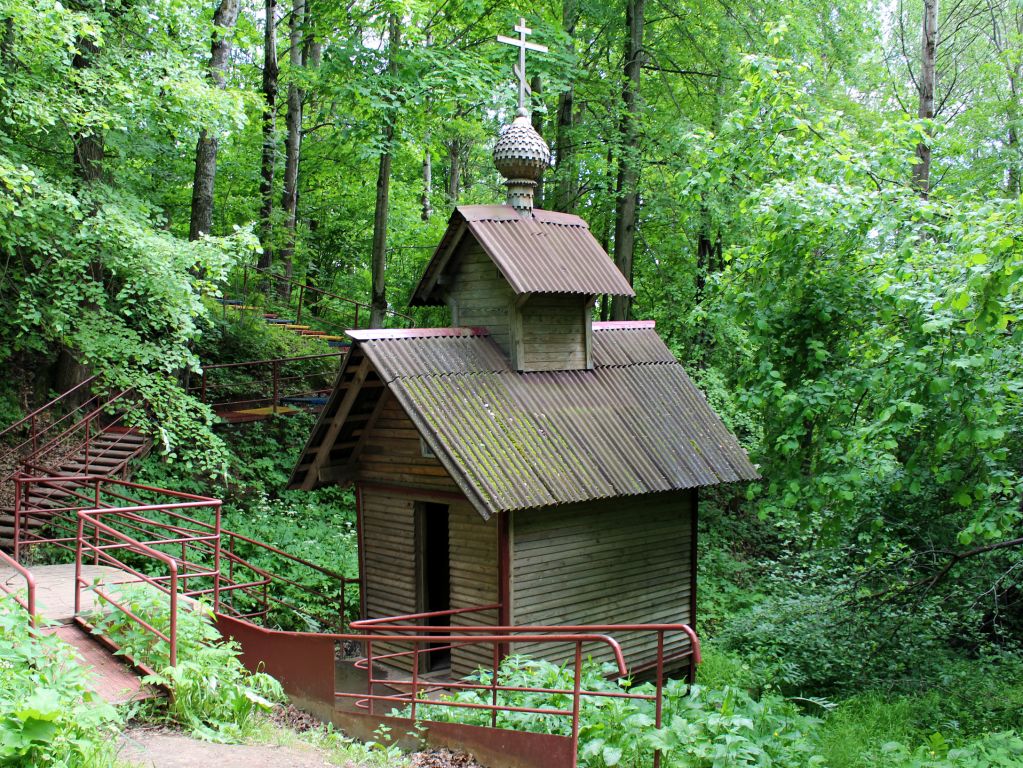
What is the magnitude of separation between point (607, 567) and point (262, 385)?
424 inches

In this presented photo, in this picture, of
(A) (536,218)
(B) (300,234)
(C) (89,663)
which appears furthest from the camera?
(B) (300,234)

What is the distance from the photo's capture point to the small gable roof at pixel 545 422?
9.38 metres

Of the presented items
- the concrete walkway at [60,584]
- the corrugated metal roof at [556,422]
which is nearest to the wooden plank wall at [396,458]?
the corrugated metal roof at [556,422]

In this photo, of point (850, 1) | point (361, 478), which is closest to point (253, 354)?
point (361, 478)

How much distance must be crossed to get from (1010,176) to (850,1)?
19.8 feet

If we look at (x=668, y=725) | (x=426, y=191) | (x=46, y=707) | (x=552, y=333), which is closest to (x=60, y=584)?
(x=46, y=707)

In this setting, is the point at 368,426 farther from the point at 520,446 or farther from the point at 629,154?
the point at 629,154

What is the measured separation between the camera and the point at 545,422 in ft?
34.1

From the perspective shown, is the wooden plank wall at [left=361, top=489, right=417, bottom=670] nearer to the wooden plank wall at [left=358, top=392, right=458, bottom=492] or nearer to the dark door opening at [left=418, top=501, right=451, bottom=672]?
the dark door opening at [left=418, top=501, right=451, bottom=672]

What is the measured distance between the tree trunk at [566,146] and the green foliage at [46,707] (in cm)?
1579

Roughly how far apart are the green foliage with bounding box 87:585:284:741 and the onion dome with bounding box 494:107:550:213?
21.1 ft

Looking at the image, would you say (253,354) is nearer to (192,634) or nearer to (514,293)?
(514,293)

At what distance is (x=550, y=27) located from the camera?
57.7ft

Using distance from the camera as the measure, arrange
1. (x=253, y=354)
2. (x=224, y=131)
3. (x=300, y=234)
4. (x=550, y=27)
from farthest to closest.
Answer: (x=300, y=234), (x=253, y=354), (x=550, y=27), (x=224, y=131)
